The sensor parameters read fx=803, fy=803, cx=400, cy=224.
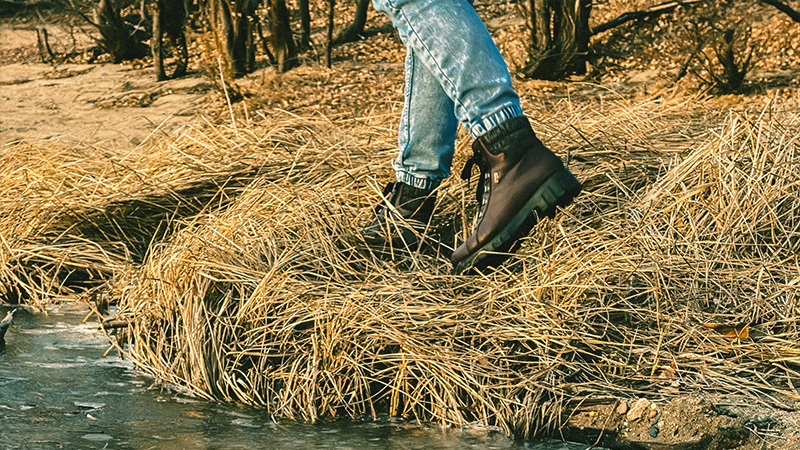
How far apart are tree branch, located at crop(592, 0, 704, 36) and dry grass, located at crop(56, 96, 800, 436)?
5.41m

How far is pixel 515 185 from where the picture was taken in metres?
1.91

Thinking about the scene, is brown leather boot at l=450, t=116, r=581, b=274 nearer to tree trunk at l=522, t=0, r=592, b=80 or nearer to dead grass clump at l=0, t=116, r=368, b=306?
dead grass clump at l=0, t=116, r=368, b=306

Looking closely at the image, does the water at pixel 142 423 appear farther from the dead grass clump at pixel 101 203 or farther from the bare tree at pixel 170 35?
the bare tree at pixel 170 35

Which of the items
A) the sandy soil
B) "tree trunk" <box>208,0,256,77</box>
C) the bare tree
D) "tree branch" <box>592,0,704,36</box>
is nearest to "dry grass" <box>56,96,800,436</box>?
the sandy soil

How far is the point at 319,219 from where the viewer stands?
240cm

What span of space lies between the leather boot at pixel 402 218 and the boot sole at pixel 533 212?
0.32 metres

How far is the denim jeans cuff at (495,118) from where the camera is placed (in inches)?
75.3

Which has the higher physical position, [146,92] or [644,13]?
[644,13]

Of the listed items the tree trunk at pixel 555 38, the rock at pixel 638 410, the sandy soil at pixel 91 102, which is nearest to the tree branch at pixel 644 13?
the tree trunk at pixel 555 38

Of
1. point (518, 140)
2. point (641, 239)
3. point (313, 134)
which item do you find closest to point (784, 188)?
point (641, 239)

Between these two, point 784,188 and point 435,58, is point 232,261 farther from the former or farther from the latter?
point 784,188

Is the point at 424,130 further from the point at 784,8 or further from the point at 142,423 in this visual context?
the point at 784,8

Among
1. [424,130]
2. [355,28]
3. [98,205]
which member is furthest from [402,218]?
[355,28]

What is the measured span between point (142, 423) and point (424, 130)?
1093 mm
